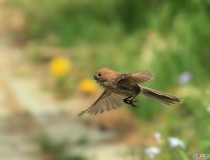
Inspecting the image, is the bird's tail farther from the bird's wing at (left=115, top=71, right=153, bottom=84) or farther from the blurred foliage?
the blurred foliage

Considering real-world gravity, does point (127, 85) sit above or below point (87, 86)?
below

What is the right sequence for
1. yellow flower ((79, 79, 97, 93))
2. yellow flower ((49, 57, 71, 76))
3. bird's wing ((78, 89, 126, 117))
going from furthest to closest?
1. yellow flower ((49, 57, 71, 76))
2. yellow flower ((79, 79, 97, 93))
3. bird's wing ((78, 89, 126, 117))

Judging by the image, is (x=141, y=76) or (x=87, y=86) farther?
(x=87, y=86)

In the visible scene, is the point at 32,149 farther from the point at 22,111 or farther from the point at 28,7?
the point at 28,7

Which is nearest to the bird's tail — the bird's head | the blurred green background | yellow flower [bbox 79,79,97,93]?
the bird's head

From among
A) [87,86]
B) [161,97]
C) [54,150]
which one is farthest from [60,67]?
[161,97]

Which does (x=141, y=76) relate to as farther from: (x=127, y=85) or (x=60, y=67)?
(x=60, y=67)

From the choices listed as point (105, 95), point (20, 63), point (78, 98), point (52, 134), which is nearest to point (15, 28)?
point (20, 63)
